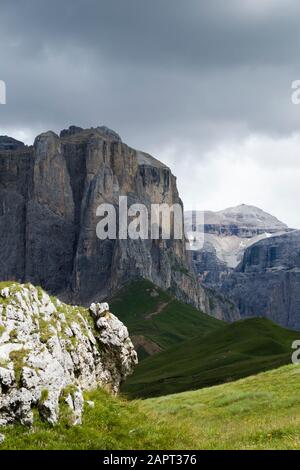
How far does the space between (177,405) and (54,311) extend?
13643mm

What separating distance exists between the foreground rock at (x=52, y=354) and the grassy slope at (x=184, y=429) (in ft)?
2.90

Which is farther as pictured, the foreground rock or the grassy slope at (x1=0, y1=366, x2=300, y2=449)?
the foreground rock

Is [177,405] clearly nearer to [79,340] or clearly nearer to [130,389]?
[79,340]

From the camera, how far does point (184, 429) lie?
3133 cm

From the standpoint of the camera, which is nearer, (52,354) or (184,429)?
(184,429)

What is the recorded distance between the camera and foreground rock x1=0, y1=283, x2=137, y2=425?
27.9 m

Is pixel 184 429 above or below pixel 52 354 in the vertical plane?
below

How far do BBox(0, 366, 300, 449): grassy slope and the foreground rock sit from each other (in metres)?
0.89

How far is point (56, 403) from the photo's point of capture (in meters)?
28.4

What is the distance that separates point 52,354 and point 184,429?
721 cm

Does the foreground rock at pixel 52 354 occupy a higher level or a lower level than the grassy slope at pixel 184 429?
higher

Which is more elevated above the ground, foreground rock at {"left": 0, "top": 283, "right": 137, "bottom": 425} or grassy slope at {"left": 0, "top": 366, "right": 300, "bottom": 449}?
foreground rock at {"left": 0, "top": 283, "right": 137, "bottom": 425}

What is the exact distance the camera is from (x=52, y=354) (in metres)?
32.8

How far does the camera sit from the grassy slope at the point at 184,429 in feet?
88.4
